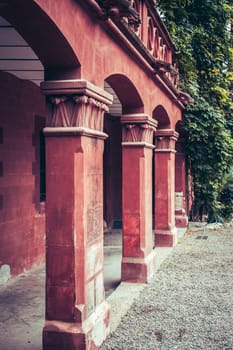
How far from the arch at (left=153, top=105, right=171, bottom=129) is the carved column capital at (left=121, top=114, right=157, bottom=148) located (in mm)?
1665

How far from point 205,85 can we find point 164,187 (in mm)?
4848

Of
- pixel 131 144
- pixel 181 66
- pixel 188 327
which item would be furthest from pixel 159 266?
pixel 181 66

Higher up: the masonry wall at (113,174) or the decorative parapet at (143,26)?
the decorative parapet at (143,26)

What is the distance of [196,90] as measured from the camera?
1197 cm

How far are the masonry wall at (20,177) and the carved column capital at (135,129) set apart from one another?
5.62 ft

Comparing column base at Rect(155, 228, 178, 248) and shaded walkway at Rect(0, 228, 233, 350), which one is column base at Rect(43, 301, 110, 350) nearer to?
shaded walkway at Rect(0, 228, 233, 350)

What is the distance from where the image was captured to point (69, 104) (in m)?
3.99

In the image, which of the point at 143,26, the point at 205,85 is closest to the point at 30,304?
the point at 143,26

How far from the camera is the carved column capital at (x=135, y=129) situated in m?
6.64

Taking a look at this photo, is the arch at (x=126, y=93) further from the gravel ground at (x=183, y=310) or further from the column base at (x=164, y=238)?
the column base at (x=164, y=238)

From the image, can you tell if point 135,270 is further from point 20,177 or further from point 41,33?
point 41,33

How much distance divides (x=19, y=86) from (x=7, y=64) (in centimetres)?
131

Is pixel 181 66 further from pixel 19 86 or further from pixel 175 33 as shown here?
pixel 19 86

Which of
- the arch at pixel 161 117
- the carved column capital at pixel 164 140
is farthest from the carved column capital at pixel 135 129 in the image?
the carved column capital at pixel 164 140
